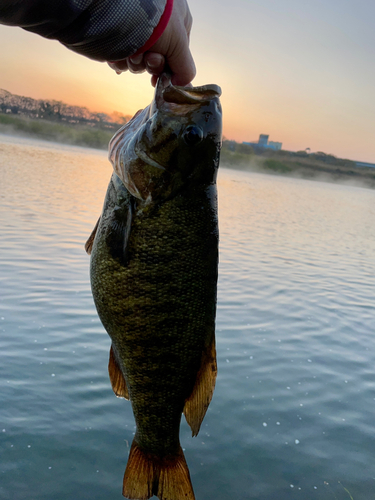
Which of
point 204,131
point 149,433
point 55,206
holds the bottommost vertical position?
point 55,206

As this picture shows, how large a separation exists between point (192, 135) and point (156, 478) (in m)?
1.79

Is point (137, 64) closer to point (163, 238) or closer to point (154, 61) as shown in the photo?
point (154, 61)

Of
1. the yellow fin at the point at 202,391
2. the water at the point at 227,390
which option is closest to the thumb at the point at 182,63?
the yellow fin at the point at 202,391

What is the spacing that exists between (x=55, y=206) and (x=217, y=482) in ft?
49.3

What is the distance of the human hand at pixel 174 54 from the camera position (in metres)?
1.88

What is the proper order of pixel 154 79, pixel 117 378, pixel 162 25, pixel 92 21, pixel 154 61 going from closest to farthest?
pixel 92 21 < pixel 162 25 < pixel 154 61 < pixel 154 79 < pixel 117 378

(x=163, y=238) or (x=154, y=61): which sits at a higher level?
(x=154, y=61)

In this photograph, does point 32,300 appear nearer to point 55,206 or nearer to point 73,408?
point 73,408

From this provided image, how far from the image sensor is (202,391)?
87.4 inches

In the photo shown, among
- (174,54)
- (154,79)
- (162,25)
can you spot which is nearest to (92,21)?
(162,25)

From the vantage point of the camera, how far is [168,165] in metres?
2.04

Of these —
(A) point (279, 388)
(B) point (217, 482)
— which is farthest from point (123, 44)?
(A) point (279, 388)

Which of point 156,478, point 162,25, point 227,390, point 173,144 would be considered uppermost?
point 162,25

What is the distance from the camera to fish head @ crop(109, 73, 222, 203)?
202 centimetres
